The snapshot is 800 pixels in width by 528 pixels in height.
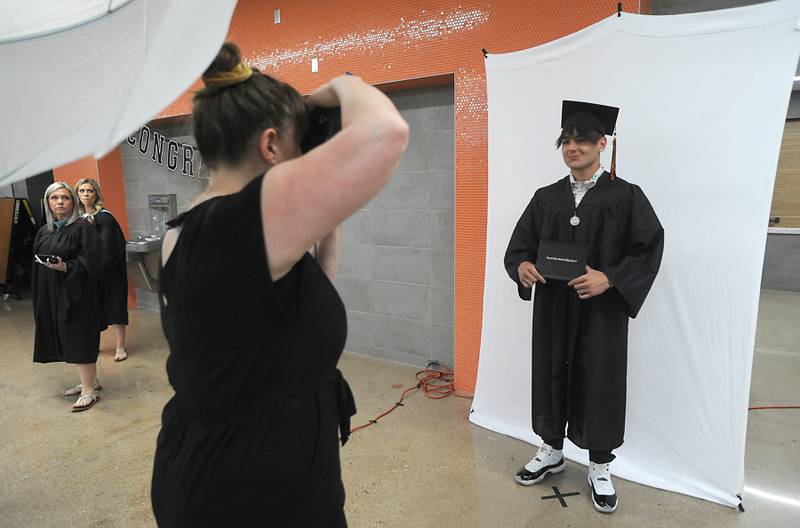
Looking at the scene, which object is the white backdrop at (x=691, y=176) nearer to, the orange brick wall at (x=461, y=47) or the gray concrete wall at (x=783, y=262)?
the orange brick wall at (x=461, y=47)

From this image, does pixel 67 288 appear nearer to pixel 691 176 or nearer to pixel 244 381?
pixel 244 381

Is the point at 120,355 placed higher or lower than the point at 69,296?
lower

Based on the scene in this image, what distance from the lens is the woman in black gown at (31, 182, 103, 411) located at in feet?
10.7

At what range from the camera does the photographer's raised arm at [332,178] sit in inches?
22.7

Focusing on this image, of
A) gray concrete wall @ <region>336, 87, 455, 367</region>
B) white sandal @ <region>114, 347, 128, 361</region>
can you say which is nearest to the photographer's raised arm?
gray concrete wall @ <region>336, 87, 455, 367</region>

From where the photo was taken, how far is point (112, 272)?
369 cm

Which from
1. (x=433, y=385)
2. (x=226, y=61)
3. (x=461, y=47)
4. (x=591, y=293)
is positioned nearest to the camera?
(x=226, y=61)

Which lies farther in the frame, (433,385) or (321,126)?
(433,385)

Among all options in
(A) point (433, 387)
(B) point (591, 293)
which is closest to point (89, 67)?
(B) point (591, 293)

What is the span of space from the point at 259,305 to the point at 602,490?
6.81 ft

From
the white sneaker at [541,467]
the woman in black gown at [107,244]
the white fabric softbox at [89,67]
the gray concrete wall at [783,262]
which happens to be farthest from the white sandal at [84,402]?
the gray concrete wall at [783,262]

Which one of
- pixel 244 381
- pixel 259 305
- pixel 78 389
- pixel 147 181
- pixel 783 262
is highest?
pixel 147 181

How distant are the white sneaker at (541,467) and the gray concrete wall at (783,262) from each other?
5.45 meters

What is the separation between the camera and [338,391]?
2.82 ft
